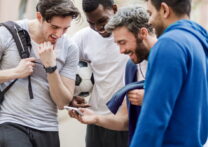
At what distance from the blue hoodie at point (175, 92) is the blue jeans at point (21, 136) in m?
1.23

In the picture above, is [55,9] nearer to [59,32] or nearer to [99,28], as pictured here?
[59,32]

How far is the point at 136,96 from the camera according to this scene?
11.3ft

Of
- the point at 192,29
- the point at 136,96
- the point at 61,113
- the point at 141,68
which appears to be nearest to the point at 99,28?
the point at 141,68

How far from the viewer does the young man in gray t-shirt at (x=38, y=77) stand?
3787 mm

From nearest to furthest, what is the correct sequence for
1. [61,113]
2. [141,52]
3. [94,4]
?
[141,52], [94,4], [61,113]

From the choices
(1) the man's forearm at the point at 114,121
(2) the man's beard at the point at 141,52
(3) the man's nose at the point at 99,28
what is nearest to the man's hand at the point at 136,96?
(2) the man's beard at the point at 141,52

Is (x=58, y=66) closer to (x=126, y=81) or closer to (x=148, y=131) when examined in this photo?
(x=126, y=81)

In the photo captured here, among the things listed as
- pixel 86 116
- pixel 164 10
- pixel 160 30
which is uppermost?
pixel 164 10

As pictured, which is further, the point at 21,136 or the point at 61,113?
the point at 61,113

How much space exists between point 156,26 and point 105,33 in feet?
4.13

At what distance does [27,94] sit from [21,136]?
294mm

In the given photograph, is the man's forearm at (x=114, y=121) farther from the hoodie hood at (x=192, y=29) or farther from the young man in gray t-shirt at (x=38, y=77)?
the hoodie hood at (x=192, y=29)

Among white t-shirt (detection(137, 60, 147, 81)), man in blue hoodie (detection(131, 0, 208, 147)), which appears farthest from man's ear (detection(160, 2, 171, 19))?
white t-shirt (detection(137, 60, 147, 81))

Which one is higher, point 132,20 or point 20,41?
point 132,20
